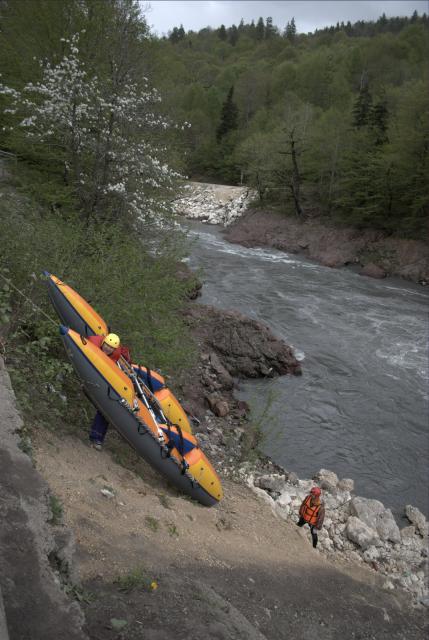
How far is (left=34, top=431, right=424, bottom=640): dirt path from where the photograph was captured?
12.4ft

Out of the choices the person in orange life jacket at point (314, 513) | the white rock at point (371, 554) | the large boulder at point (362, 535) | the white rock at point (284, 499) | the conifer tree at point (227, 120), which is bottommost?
the white rock at point (371, 554)

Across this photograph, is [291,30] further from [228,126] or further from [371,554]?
[371,554]

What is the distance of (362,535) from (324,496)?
1139mm

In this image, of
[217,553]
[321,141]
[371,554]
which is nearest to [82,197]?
[217,553]

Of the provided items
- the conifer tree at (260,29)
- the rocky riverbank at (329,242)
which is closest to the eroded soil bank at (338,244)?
the rocky riverbank at (329,242)

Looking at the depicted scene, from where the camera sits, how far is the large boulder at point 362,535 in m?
8.27

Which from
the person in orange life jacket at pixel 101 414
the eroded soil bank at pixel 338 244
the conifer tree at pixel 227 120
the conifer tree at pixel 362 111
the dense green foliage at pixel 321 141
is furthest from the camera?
the conifer tree at pixel 227 120

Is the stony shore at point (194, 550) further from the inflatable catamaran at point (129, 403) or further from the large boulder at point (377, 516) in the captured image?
the inflatable catamaran at point (129, 403)

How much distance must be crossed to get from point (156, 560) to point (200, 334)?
31.7 feet

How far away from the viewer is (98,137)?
12.2 m

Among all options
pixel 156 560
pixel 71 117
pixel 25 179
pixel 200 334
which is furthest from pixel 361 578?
pixel 25 179

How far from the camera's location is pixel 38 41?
14648 mm

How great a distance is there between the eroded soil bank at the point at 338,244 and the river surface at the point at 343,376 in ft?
5.23

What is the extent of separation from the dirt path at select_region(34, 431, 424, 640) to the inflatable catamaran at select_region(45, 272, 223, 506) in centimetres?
33
